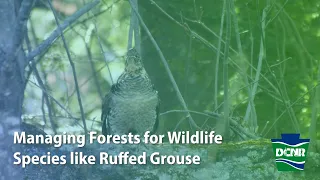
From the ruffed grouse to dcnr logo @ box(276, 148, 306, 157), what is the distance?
0.37m

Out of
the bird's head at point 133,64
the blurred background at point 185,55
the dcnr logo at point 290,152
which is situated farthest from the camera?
the blurred background at point 185,55

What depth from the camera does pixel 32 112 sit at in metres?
1.47

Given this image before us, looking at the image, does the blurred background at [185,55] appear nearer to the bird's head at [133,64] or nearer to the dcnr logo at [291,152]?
the bird's head at [133,64]

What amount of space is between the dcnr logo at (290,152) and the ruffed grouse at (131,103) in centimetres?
35

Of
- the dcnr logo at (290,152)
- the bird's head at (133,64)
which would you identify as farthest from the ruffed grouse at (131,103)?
the dcnr logo at (290,152)

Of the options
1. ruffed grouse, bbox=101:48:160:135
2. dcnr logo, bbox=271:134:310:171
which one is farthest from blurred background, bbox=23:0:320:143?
dcnr logo, bbox=271:134:310:171

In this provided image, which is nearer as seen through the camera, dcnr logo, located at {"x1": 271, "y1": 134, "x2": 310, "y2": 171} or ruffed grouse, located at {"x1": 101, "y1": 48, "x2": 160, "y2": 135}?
dcnr logo, located at {"x1": 271, "y1": 134, "x2": 310, "y2": 171}

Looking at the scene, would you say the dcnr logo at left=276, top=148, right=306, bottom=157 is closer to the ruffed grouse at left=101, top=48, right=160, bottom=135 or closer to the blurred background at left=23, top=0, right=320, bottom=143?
the blurred background at left=23, top=0, right=320, bottom=143

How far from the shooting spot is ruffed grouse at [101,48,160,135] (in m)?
1.52

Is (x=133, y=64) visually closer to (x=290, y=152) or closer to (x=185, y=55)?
(x=185, y=55)

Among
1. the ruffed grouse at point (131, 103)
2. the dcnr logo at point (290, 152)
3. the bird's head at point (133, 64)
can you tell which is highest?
the bird's head at point (133, 64)

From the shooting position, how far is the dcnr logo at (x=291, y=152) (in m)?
1.34

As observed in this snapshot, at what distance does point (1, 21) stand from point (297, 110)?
94 cm

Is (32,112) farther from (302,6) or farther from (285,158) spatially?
(302,6)
